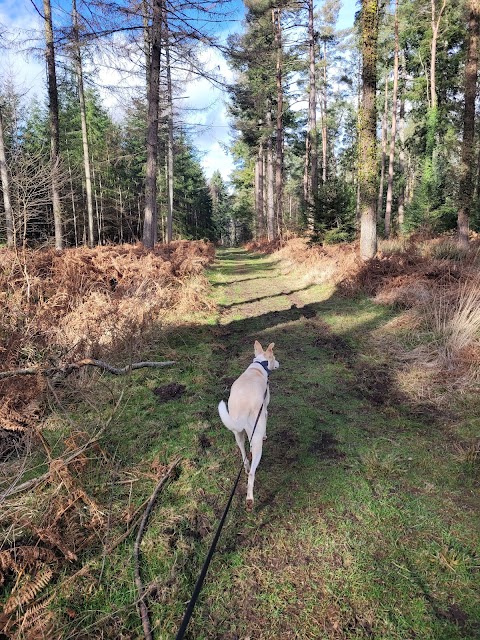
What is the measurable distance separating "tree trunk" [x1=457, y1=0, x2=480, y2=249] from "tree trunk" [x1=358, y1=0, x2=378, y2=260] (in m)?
2.60

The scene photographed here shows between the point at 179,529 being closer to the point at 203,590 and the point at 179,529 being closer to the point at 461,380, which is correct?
the point at 203,590

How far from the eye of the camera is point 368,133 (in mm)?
10000

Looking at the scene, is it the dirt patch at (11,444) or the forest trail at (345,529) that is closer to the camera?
the forest trail at (345,529)

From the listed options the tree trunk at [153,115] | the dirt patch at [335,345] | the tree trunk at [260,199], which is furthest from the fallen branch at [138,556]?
the tree trunk at [260,199]

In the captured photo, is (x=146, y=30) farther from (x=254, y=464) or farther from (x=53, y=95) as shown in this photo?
(x=254, y=464)

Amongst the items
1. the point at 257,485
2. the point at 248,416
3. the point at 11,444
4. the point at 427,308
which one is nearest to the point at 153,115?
the point at 427,308

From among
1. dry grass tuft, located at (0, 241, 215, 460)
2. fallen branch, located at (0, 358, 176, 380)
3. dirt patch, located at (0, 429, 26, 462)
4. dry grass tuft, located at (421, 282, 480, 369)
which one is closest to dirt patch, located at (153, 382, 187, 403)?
fallen branch, located at (0, 358, 176, 380)

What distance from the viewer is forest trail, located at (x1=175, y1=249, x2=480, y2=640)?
201 cm

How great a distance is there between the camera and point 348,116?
39.5 m

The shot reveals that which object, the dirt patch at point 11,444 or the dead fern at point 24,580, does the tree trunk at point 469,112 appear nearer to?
the dirt patch at point 11,444

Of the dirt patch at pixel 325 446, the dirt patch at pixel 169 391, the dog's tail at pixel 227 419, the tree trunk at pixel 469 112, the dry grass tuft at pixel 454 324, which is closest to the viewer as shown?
the dog's tail at pixel 227 419

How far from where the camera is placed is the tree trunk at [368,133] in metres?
9.59

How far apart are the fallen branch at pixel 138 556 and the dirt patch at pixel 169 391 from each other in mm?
1286

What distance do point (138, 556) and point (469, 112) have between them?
1327 centimetres
